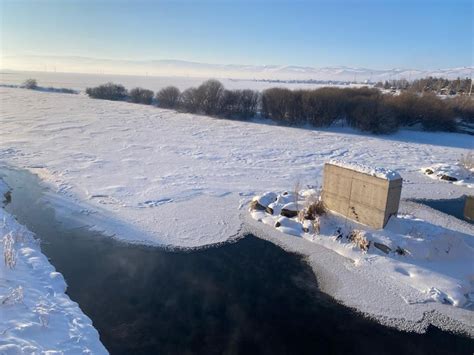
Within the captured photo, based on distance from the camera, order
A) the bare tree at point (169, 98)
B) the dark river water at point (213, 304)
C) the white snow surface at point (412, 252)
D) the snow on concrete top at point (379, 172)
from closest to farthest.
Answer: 1. the dark river water at point (213, 304)
2. the white snow surface at point (412, 252)
3. the snow on concrete top at point (379, 172)
4. the bare tree at point (169, 98)

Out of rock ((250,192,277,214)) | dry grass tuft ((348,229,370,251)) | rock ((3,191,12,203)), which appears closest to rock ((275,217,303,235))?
rock ((250,192,277,214))

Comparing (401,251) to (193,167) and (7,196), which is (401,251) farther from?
(7,196)

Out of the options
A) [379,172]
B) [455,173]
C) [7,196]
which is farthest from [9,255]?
[455,173]

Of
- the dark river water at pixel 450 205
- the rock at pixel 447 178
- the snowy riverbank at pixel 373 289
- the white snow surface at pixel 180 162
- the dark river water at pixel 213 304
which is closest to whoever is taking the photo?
the dark river water at pixel 213 304

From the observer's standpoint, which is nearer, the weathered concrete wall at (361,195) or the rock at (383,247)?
the rock at (383,247)

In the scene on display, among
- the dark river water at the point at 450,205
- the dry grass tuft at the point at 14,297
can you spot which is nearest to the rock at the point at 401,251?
the dark river water at the point at 450,205

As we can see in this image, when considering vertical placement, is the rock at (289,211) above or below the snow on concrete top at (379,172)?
below

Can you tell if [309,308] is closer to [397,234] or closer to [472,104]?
[397,234]

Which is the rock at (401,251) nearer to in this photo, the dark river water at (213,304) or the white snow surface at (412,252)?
the white snow surface at (412,252)
